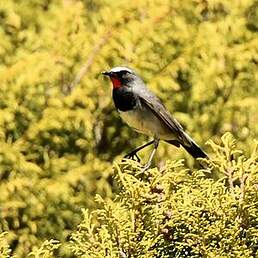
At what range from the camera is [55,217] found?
5.09 metres

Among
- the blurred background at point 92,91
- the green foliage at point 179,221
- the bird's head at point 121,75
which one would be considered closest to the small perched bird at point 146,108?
the bird's head at point 121,75

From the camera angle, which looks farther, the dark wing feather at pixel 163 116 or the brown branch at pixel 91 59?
the brown branch at pixel 91 59

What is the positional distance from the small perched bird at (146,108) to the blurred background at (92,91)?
0.42m

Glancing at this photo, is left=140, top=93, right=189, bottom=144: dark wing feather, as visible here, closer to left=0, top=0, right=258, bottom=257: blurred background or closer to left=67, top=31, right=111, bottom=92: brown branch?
left=0, top=0, right=258, bottom=257: blurred background

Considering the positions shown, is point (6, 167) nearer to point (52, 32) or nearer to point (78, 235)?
point (52, 32)

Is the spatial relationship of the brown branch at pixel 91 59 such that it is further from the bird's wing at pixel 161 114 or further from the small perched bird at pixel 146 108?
the bird's wing at pixel 161 114

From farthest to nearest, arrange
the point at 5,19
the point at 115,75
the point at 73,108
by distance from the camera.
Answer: the point at 5,19, the point at 73,108, the point at 115,75

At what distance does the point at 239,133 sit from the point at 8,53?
153 cm

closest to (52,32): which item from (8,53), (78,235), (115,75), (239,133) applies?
(8,53)

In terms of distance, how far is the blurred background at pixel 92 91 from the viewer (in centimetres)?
500

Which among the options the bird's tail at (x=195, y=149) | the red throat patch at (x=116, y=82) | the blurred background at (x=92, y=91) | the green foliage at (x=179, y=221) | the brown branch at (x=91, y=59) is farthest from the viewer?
the brown branch at (x=91, y=59)

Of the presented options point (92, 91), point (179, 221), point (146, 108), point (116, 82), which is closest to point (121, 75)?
point (116, 82)

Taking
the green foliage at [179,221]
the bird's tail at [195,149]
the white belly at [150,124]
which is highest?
the green foliage at [179,221]

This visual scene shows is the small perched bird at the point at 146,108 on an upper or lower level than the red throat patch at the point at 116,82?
lower
